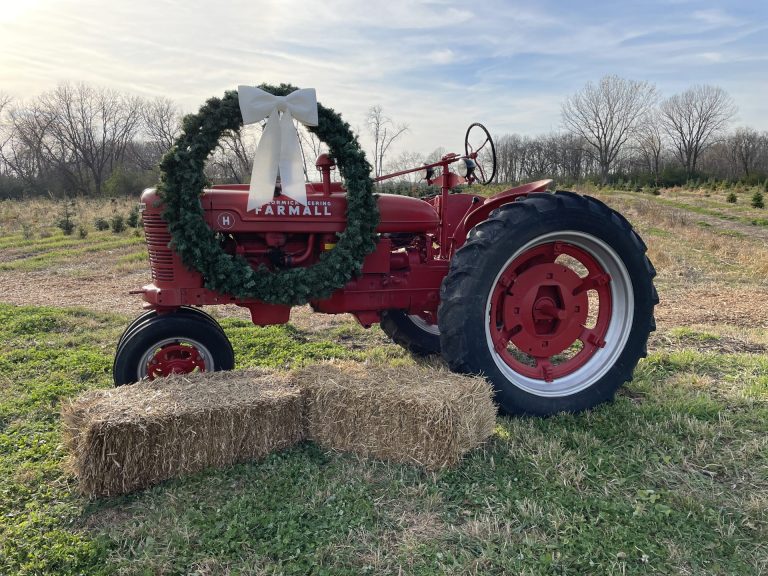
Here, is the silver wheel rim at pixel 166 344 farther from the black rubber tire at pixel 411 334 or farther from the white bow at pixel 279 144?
the black rubber tire at pixel 411 334

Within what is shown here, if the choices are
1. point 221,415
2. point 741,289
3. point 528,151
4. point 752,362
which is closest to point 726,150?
point 528,151

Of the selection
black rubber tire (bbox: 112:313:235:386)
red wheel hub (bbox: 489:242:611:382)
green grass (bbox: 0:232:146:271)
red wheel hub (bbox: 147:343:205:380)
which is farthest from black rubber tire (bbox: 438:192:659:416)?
green grass (bbox: 0:232:146:271)

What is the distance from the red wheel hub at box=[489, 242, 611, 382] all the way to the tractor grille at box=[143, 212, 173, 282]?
2089 millimetres

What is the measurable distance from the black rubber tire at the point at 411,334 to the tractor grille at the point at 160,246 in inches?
74.6

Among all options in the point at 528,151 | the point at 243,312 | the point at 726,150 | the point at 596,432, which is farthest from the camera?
the point at 726,150

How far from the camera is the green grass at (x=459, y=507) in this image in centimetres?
213

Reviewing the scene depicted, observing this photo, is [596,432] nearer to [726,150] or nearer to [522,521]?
[522,521]

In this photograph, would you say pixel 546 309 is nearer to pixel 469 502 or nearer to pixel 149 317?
pixel 469 502

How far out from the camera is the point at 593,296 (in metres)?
7.17

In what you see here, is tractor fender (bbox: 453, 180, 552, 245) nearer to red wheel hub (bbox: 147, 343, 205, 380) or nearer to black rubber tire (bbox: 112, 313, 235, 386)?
black rubber tire (bbox: 112, 313, 235, 386)

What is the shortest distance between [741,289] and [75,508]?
8.18m

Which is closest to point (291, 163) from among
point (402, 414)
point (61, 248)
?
point (402, 414)

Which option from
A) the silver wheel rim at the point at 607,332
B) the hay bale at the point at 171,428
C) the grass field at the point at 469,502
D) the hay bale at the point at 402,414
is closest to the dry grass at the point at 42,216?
the grass field at the point at 469,502

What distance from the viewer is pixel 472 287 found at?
10.4 ft
